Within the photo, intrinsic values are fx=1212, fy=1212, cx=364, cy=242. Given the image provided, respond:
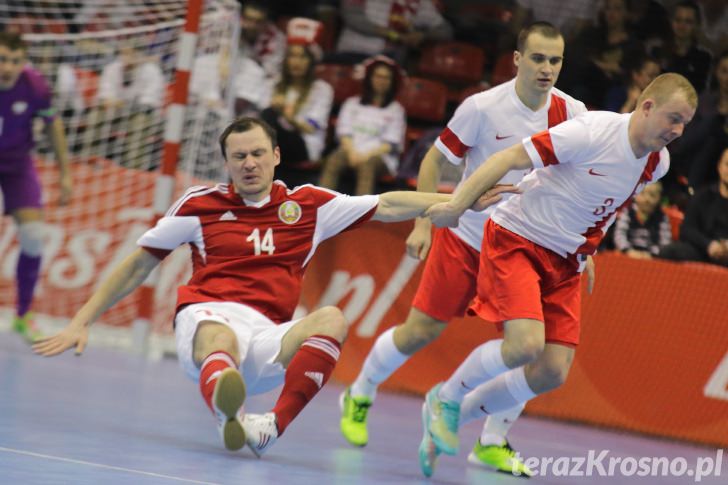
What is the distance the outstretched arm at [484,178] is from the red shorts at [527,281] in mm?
354

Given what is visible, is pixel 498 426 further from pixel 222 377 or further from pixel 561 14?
pixel 561 14

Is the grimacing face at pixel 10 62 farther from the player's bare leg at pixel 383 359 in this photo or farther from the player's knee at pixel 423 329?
the player's knee at pixel 423 329

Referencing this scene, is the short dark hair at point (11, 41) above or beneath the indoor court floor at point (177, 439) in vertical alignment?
above

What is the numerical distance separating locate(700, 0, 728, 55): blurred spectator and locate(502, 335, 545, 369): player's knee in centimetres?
509

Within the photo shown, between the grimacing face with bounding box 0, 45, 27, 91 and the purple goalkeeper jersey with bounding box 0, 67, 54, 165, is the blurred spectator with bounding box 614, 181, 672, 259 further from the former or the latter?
the grimacing face with bounding box 0, 45, 27, 91

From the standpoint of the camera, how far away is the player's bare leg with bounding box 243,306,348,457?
449 cm

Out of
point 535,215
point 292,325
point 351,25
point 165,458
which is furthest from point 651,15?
point 165,458

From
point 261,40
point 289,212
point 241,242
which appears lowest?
Result: point 261,40

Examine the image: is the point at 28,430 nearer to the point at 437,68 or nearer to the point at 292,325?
the point at 292,325

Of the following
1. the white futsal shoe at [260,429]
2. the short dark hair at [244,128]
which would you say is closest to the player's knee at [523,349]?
the white futsal shoe at [260,429]

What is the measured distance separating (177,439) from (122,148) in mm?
4869

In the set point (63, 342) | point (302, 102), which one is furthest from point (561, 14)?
point (63, 342)

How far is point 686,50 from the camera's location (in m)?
9.19

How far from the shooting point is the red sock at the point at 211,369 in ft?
14.4
